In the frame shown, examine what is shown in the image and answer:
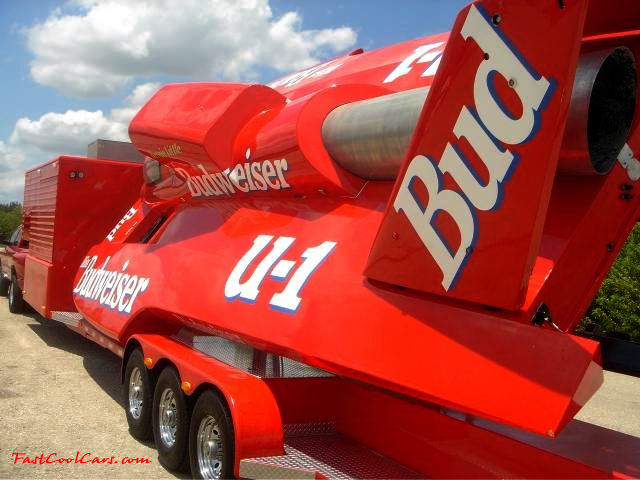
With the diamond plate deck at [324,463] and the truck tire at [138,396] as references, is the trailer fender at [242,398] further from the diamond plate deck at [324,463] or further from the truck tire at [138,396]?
the truck tire at [138,396]

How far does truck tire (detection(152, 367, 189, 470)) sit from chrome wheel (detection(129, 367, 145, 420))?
1.69 feet

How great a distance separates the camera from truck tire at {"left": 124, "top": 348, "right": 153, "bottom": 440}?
501 cm

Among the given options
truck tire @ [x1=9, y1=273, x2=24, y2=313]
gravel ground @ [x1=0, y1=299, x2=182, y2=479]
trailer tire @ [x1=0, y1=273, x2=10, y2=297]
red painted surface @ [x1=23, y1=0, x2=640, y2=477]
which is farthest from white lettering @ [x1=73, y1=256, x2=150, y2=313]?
trailer tire @ [x1=0, y1=273, x2=10, y2=297]

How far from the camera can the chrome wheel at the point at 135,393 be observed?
5250 mm

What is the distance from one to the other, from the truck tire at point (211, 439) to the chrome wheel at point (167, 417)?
0.47 m

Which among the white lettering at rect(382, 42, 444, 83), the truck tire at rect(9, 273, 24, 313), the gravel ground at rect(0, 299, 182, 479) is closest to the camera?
the white lettering at rect(382, 42, 444, 83)

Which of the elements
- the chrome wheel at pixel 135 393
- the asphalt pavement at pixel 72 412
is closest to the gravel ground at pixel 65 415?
the asphalt pavement at pixel 72 412

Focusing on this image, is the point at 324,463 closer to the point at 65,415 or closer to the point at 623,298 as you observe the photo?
the point at 65,415

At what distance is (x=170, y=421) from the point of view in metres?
4.68

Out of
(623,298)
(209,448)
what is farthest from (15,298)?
(623,298)

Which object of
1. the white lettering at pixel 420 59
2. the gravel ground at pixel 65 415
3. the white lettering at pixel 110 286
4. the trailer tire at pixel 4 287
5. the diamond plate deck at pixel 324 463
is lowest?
the gravel ground at pixel 65 415

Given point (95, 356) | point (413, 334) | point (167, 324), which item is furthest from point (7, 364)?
point (413, 334)

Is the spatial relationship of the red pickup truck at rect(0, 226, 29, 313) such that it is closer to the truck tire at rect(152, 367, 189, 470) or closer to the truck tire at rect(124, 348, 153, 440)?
the truck tire at rect(124, 348, 153, 440)

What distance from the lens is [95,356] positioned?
8.67 m
